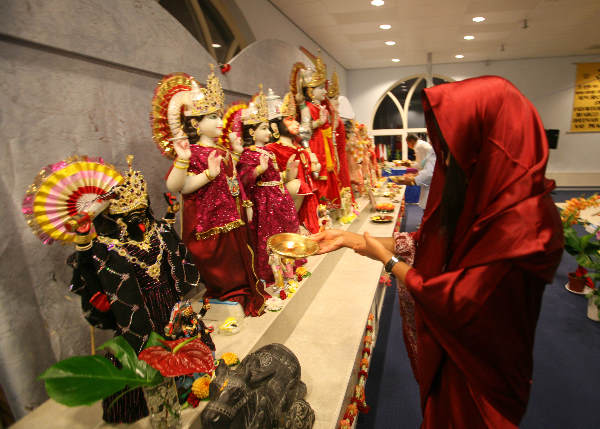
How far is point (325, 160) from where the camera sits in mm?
3709

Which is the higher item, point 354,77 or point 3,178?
point 354,77

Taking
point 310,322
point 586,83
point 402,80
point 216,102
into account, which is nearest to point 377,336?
point 310,322

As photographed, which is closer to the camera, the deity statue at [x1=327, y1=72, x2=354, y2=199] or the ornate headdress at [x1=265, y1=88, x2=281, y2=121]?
the ornate headdress at [x1=265, y1=88, x2=281, y2=121]

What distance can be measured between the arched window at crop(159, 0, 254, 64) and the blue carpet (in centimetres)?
258

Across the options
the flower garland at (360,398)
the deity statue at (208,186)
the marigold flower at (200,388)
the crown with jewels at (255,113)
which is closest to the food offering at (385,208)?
the flower garland at (360,398)

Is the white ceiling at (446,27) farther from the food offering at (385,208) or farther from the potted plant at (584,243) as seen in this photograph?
the potted plant at (584,243)

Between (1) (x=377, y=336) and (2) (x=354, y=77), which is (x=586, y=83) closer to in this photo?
(2) (x=354, y=77)

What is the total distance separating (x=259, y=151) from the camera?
2.22 m

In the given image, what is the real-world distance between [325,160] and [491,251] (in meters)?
2.92

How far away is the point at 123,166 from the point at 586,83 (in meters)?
10.8

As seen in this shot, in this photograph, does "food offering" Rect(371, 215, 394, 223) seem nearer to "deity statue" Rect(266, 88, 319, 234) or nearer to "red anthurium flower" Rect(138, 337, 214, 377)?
"deity statue" Rect(266, 88, 319, 234)

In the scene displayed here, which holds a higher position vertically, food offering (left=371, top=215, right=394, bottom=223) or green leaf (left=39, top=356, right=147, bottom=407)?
green leaf (left=39, top=356, right=147, bottom=407)

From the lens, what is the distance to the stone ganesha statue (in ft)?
3.86

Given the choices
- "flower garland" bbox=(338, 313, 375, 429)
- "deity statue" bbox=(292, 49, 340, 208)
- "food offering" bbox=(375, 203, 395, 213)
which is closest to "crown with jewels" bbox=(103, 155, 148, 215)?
"flower garland" bbox=(338, 313, 375, 429)
